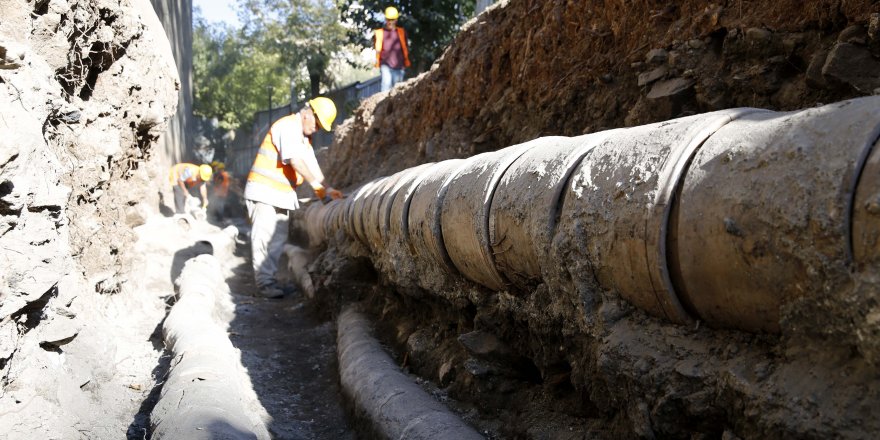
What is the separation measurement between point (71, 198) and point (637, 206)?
117 inches

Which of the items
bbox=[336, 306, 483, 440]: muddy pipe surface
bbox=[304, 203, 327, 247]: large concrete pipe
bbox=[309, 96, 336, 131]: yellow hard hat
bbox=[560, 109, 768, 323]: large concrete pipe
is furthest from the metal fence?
bbox=[560, 109, 768, 323]: large concrete pipe

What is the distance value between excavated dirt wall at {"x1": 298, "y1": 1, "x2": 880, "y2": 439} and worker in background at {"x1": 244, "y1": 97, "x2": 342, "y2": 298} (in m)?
0.75

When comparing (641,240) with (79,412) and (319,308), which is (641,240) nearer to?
(79,412)

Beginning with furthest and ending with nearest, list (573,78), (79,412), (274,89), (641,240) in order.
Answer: (274,89) < (573,78) < (79,412) < (641,240)

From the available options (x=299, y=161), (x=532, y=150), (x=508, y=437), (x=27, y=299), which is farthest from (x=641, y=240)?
(x=299, y=161)

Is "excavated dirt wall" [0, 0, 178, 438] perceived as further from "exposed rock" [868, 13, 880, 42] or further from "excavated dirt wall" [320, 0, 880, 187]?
"exposed rock" [868, 13, 880, 42]

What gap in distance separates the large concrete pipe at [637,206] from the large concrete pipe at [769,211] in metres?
0.05

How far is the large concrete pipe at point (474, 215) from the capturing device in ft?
7.80

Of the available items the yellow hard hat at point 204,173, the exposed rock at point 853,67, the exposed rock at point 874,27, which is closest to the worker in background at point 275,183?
the exposed rock at point 853,67

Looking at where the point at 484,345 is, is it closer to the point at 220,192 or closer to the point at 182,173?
the point at 182,173

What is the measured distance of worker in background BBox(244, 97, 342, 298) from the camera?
19.7 feet

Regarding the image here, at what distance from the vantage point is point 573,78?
4.39 metres

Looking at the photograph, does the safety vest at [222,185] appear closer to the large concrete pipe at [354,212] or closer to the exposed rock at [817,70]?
the large concrete pipe at [354,212]

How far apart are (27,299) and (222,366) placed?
1012mm
